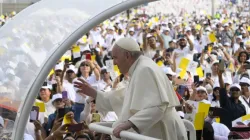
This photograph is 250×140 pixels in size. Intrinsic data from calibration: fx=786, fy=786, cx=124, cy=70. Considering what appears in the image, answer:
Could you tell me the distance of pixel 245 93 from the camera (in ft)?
37.8

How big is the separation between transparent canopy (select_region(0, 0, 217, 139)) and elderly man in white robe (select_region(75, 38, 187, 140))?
1.17 ft

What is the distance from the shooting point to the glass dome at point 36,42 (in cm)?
632

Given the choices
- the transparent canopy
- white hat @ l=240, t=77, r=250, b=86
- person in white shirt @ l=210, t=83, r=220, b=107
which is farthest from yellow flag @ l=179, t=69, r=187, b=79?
the transparent canopy

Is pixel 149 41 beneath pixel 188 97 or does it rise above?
above

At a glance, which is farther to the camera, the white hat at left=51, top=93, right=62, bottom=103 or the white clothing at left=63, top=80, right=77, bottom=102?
the white clothing at left=63, top=80, right=77, bottom=102

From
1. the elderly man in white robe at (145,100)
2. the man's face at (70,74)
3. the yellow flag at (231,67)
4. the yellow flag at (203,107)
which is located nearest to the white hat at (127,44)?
the elderly man in white robe at (145,100)

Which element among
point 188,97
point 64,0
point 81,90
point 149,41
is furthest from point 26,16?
point 149,41

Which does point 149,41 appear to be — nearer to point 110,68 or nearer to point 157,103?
point 110,68

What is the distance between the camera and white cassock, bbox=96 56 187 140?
6.11m

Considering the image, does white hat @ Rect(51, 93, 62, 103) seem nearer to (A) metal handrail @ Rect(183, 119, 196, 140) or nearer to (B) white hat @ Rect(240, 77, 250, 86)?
(B) white hat @ Rect(240, 77, 250, 86)

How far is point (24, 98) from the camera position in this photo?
6.34 metres

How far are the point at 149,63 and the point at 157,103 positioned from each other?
0.39 meters

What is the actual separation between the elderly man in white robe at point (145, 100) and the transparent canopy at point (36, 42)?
36 cm

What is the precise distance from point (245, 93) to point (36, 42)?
220 inches
